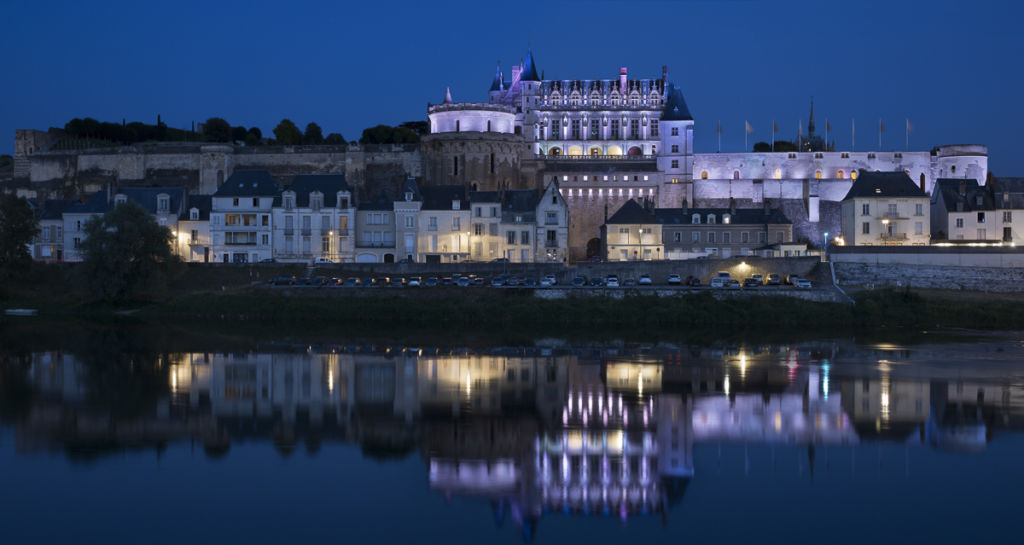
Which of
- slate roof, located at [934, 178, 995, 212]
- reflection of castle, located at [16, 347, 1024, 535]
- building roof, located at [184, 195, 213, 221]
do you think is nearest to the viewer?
reflection of castle, located at [16, 347, 1024, 535]

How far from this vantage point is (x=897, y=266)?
38.2 meters

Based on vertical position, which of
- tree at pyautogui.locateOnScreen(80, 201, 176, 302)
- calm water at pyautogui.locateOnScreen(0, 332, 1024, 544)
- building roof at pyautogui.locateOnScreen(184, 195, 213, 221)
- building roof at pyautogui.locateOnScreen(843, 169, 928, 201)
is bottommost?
calm water at pyautogui.locateOnScreen(0, 332, 1024, 544)

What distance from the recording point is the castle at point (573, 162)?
191 ft

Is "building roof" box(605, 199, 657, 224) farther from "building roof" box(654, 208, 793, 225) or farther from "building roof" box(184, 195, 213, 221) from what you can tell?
"building roof" box(184, 195, 213, 221)

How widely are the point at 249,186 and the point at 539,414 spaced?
107 feet

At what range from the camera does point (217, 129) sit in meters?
79.0

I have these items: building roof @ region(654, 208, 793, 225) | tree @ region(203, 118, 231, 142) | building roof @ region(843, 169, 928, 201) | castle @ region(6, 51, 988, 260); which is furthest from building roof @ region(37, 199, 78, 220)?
building roof @ region(843, 169, 928, 201)

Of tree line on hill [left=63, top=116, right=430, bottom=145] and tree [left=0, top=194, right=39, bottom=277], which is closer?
tree [left=0, top=194, right=39, bottom=277]

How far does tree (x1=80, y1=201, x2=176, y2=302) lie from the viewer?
3469 centimetres

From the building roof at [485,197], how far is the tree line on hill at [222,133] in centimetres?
3086

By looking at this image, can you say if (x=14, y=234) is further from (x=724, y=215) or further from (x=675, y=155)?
(x=675, y=155)

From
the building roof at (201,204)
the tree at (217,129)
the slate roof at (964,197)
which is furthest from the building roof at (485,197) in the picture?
the tree at (217,129)

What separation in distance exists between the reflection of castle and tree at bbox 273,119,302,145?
54.2m

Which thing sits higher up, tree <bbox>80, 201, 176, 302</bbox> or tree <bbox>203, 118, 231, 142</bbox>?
tree <bbox>203, 118, 231, 142</bbox>
